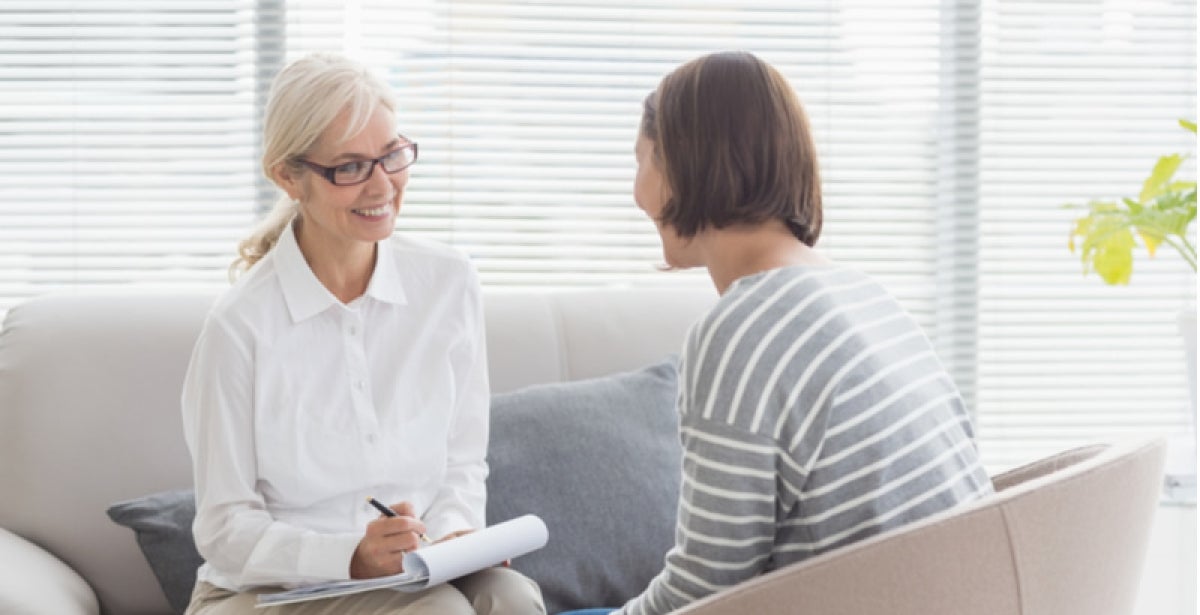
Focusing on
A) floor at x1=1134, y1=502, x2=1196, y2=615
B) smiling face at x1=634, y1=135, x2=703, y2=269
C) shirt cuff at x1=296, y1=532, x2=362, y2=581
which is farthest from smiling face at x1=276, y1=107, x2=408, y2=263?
floor at x1=1134, y1=502, x2=1196, y2=615

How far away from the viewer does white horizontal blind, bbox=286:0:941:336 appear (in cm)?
284

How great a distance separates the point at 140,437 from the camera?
2.19 meters

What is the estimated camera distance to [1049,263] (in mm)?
3092

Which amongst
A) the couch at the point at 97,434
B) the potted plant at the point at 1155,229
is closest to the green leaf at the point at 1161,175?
the potted plant at the point at 1155,229

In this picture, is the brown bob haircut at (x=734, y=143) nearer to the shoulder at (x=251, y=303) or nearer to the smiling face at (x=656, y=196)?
the smiling face at (x=656, y=196)

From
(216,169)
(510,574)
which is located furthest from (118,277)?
(510,574)

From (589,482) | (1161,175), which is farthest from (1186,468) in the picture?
(589,482)

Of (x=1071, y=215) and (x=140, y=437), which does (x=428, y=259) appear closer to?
(x=140, y=437)

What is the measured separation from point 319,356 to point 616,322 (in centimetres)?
75

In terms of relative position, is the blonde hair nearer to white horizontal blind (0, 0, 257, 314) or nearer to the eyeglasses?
the eyeglasses

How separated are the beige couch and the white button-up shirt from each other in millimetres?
341

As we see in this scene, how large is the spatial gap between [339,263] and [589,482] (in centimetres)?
59

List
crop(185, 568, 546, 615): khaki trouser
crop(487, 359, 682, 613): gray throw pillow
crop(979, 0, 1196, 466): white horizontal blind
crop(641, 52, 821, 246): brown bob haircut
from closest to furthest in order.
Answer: crop(641, 52, 821, 246): brown bob haircut < crop(185, 568, 546, 615): khaki trouser < crop(487, 359, 682, 613): gray throw pillow < crop(979, 0, 1196, 466): white horizontal blind

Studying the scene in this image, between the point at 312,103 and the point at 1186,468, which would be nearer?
the point at 312,103
